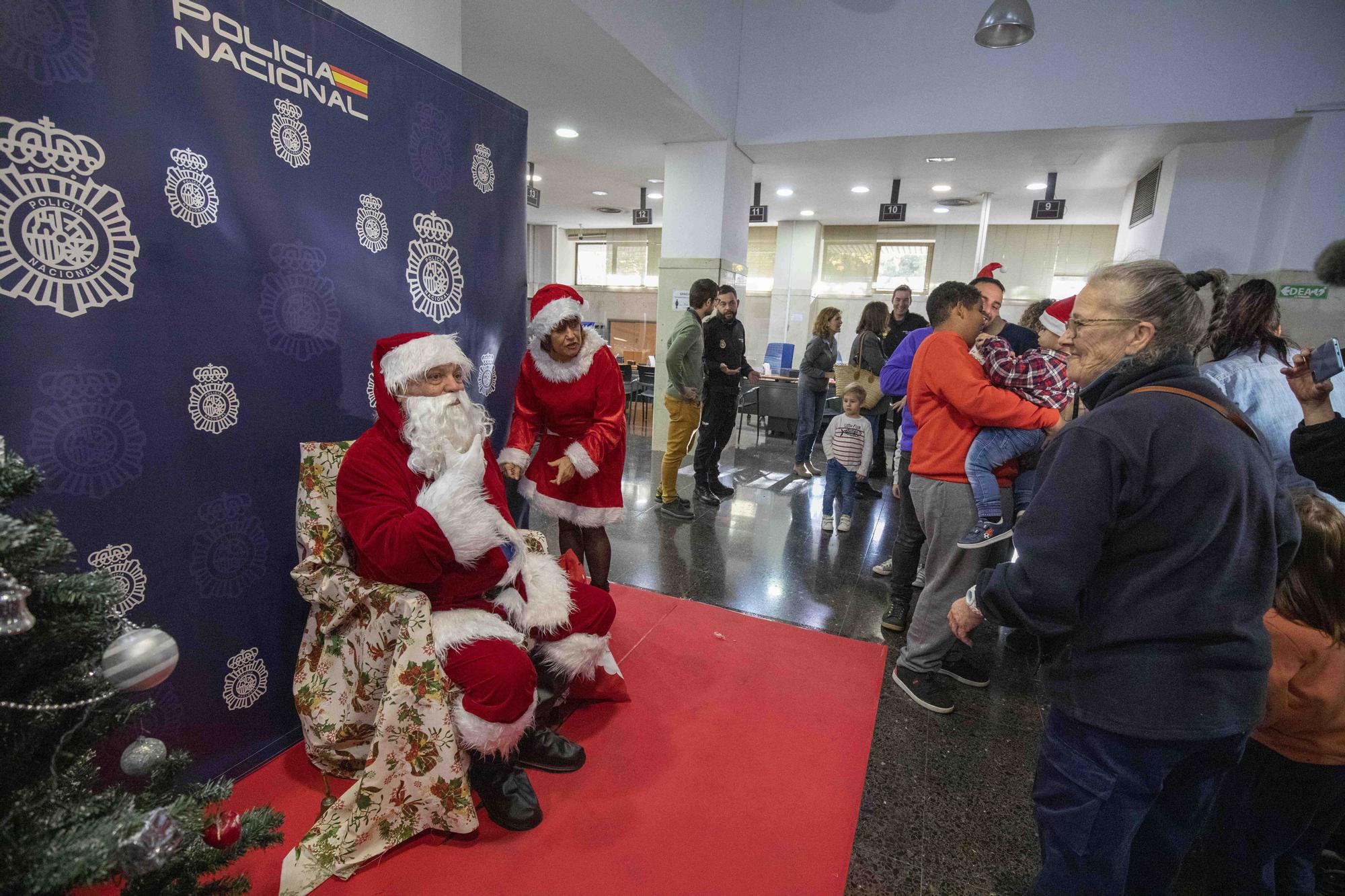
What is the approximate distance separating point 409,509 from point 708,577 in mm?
2124

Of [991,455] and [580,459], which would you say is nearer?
[991,455]

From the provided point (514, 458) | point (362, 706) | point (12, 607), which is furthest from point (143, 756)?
point (514, 458)

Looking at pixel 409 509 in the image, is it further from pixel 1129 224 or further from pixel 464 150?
pixel 1129 224

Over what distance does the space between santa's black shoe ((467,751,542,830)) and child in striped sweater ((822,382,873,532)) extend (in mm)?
2939

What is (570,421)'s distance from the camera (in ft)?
8.68

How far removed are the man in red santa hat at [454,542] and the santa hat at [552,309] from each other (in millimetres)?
648

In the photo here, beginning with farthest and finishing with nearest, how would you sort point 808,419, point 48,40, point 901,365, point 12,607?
1. point 808,419
2. point 901,365
3. point 48,40
4. point 12,607

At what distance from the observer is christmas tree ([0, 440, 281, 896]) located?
774mm

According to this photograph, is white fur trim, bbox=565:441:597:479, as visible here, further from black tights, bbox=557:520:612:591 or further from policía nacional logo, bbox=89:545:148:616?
policía nacional logo, bbox=89:545:148:616

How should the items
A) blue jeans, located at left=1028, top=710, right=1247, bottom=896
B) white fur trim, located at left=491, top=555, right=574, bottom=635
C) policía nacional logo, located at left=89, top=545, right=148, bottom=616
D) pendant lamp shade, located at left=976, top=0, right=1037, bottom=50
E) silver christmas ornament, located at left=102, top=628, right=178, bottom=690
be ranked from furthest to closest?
pendant lamp shade, located at left=976, top=0, right=1037, bottom=50 < white fur trim, located at left=491, top=555, right=574, bottom=635 < policía nacional logo, located at left=89, top=545, right=148, bottom=616 < blue jeans, located at left=1028, top=710, right=1247, bottom=896 < silver christmas ornament, located at left=102, top=628, right=178, bottom=690

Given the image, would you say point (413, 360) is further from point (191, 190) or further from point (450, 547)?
point (191, 190)

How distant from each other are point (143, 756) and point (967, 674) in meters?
2.68

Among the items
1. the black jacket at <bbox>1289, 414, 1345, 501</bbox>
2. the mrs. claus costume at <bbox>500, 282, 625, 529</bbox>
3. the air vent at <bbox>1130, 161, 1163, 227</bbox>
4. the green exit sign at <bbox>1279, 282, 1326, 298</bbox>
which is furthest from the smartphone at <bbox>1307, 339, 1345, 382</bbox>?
the air vent at <bbox>1130, 161, 1163, 227</bbox>

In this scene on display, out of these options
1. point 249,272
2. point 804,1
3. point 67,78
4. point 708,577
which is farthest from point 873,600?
point 804,1
